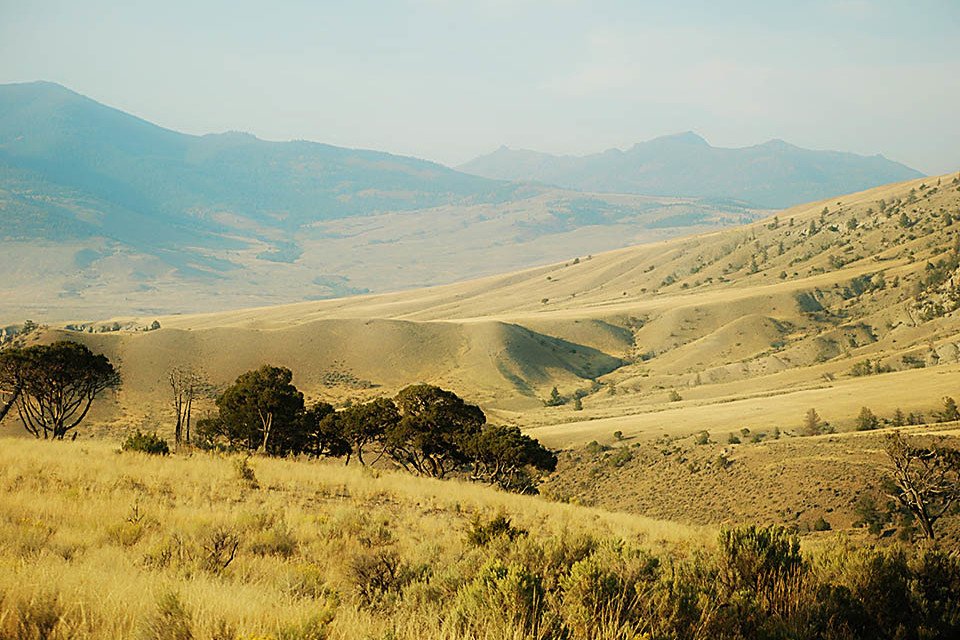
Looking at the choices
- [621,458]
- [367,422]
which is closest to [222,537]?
[367,422]

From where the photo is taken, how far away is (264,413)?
32.8 metres

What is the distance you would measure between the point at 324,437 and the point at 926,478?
87.0 feet

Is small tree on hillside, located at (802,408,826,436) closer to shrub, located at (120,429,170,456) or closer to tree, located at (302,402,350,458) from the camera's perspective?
tree, located at (302,402,350,458)

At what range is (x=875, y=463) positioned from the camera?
28.0 meters

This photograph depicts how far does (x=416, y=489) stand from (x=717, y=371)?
220 feet

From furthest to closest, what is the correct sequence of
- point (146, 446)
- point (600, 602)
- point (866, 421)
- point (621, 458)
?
point (621, 458)
point (866, 421)
point (146, 446)
point (600, 602)

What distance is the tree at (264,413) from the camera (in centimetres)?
3291

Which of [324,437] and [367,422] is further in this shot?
[324,437]

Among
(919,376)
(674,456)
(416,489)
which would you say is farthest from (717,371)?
(416,489)

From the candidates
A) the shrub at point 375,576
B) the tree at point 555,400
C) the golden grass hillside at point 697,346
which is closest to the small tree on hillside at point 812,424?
the golden grass hillside at point 697,346

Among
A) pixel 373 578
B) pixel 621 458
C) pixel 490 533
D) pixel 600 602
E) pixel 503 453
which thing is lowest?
pixel 621 458

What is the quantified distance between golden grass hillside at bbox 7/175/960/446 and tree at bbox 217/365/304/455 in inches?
789

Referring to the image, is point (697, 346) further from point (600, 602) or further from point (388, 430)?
point (600, 602)

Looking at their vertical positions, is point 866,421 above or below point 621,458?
above
